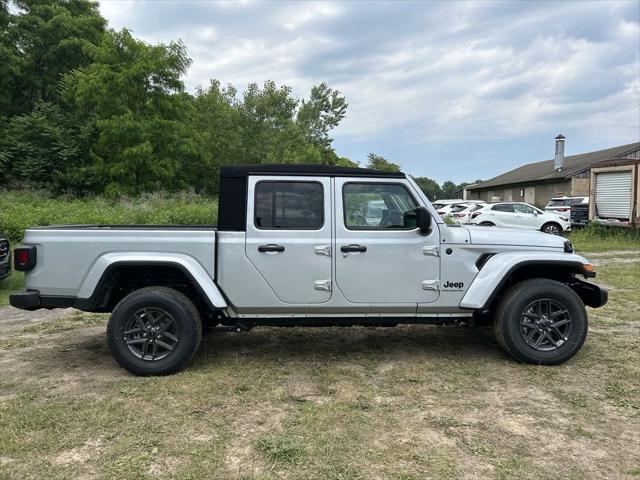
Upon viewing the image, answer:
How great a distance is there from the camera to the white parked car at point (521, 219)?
19.6 metres

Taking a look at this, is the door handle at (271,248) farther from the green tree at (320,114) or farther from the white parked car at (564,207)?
the green tree at (320,114)

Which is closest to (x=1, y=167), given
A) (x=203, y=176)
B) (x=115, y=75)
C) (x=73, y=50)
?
(x=115, y=75)

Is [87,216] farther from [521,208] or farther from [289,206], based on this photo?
[521,208]

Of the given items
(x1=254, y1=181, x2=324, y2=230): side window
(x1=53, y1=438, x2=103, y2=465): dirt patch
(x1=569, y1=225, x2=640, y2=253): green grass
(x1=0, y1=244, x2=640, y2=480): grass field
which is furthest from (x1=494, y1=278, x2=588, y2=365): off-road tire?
(x1=569, y1=225, x2=640, y2=253): green grass

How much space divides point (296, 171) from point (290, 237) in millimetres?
626

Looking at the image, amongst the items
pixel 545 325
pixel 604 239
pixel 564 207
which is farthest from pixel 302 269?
pixel 564 207

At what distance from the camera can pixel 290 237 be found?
443cm

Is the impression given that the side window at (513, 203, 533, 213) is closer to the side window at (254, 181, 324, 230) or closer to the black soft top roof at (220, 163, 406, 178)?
the black soft top roof at (220, 163, 406, 178)

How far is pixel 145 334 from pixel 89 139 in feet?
89.8

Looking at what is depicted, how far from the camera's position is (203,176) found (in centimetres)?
3706

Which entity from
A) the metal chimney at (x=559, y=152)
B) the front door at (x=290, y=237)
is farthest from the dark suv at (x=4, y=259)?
the metal chimney at (x=559, y=152)

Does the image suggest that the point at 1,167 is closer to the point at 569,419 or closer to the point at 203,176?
the point at 203,176

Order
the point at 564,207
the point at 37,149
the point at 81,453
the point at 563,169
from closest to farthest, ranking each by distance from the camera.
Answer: the point at 81,453, the point at 564,207, the point at 37,149, the point at 563,169

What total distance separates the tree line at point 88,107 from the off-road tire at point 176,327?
22804 millimetres
